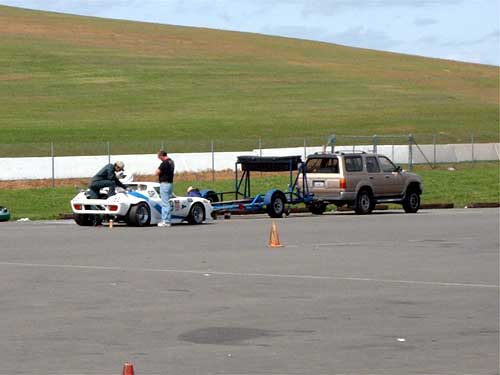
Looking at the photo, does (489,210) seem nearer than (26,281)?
No

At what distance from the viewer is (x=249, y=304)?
Answer: 14969 millimetres

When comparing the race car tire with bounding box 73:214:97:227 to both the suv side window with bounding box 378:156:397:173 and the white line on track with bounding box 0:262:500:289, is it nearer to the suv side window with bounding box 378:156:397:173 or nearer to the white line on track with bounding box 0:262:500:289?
the white line on track with bounding box 0:262:500:289

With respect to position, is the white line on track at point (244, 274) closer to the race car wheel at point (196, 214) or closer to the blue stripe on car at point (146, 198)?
the blue stripe on car at point (146, 198)

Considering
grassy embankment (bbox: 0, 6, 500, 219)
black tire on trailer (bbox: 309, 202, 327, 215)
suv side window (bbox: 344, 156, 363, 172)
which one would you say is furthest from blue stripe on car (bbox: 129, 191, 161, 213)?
grassy embankment (bbox: 0, 6, 500, 219)

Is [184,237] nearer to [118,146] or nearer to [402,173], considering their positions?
[402,173]

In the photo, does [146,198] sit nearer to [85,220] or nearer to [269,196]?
[85,220]

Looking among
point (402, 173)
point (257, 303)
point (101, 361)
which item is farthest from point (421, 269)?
point (402, 173)

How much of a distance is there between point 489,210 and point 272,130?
38.8 m

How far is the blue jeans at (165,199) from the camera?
30203mm

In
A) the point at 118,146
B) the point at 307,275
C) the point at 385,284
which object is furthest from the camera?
the point at 118,146

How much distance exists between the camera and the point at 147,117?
3167 inches

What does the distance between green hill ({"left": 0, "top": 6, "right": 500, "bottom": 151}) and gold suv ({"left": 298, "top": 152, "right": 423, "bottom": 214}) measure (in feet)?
104

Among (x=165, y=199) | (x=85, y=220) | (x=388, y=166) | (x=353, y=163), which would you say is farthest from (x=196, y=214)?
(x=388, y=166)

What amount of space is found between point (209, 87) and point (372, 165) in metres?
53.9
